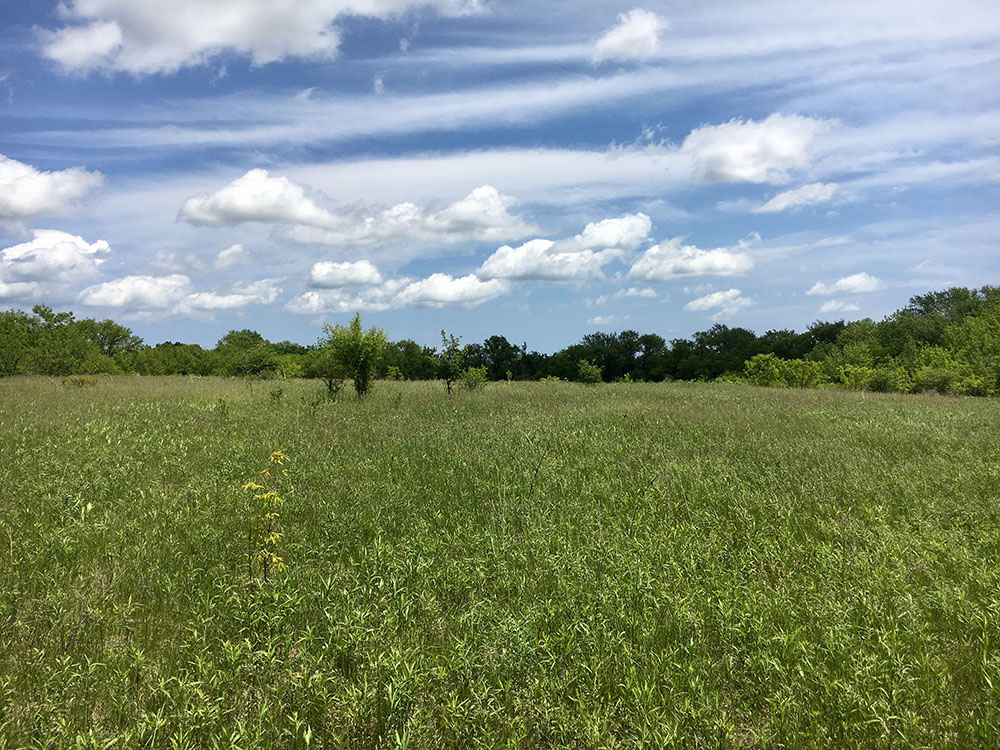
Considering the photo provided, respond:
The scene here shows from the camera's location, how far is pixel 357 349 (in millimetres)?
19141

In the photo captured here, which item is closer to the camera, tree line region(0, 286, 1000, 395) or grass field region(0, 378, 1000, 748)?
grass field region(0, 378, 1000, 748)

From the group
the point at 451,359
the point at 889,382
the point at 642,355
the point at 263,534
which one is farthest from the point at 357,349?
the point at 642,355

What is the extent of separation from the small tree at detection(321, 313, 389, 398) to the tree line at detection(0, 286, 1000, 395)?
2.2 inches

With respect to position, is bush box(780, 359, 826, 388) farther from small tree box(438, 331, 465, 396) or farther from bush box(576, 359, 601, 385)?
small tree box(438, 331, 465, 396)

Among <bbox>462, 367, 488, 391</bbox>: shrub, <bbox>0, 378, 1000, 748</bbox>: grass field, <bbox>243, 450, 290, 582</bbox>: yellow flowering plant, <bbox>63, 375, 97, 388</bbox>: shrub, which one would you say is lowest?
<bbox>0, 378, 1000, 748</bbox>: grass field

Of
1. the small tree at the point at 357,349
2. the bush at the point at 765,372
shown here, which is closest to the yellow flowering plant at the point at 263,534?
the small tree at the point at 357,349

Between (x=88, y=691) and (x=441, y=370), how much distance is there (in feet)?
58.3

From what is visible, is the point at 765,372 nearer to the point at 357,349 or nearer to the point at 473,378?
the point at 473,378

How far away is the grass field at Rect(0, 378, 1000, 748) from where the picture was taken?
3.13m

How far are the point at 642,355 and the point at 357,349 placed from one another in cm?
6100

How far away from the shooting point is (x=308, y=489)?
7445 mm

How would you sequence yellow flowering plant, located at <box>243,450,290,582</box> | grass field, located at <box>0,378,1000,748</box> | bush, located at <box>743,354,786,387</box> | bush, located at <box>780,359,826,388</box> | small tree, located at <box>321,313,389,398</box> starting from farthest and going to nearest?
bush, located at <box>743,354,786,387</box>
bush, located at <box>780,359,826,388</box>
small tree, located at <box>321,313,389,398</box>
yellow flowering plant, located at <box>243,450,290,582</box>
grass field, located at <box>0,378,1000,748</box>

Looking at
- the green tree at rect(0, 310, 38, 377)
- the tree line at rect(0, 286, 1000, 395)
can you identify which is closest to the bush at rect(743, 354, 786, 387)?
the tree line at rect(0, 286, 1000, 395)

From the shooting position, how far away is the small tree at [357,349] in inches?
749
